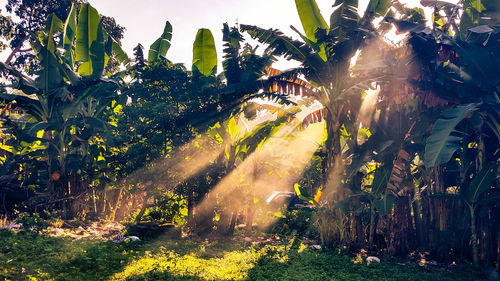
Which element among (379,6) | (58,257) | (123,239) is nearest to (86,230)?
(123,239)

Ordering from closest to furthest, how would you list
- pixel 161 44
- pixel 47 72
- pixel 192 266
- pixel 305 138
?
pixel 192 266 < pixel 47 72 < pixel 305 138 < pixel 161 44

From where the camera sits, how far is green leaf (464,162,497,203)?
6352 millimetres

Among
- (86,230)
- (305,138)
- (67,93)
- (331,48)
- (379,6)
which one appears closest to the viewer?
(331,48)

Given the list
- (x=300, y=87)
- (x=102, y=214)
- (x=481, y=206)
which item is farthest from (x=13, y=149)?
(x=481, y=206)

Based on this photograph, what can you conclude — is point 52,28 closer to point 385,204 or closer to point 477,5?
point 385,204

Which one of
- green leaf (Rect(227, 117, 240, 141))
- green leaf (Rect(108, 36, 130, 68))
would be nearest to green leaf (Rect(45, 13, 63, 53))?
green leaf (Rect(108, 36, 130, 68))

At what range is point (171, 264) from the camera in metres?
6.06

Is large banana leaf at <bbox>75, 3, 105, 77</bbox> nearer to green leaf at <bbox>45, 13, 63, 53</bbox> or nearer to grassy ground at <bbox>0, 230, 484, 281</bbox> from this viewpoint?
green leaf at <bbox>45, 13, 63, 53</bbox>

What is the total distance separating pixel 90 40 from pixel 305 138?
764 centimetres

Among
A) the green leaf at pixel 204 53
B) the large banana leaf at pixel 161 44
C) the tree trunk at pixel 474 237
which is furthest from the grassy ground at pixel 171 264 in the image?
the large banana leaf at pixel 161 44

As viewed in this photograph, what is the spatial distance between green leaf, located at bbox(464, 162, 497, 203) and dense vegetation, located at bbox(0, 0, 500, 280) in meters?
0.02

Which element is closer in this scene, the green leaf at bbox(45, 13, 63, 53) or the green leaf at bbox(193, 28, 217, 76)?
the green leaf at bbox(193, 28, 217, 76)

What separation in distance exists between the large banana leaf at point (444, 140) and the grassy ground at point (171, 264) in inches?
96.0

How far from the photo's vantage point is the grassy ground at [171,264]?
5.22 metres
